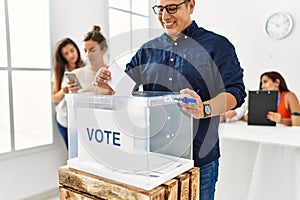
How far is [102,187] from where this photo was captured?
0.74m

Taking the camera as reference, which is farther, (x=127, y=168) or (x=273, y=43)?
(x=273, y=43)

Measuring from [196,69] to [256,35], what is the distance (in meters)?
2.75

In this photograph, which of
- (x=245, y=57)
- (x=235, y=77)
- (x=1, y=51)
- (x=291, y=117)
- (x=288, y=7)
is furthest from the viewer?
(x=245, y=57)

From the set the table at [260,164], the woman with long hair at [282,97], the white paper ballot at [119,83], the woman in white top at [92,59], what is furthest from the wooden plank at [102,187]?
the woman with long hair at [282,97]

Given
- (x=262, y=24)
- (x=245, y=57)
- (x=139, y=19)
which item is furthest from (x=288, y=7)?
(x=139, y=19)

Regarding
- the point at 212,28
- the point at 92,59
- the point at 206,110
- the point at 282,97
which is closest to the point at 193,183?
the point at 206,110

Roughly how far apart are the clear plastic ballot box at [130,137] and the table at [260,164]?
3.29 ft

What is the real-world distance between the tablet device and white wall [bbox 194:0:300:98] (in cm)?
122

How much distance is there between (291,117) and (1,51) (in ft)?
8.24

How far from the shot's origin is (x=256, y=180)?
1931 millimetres

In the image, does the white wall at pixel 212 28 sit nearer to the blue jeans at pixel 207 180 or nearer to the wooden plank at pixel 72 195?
the wooden plank at pixel 72 195

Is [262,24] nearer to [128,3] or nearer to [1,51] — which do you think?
[128,3]

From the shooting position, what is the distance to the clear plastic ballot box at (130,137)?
69cm

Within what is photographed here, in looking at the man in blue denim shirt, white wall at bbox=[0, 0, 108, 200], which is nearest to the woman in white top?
white wall at bbox=[0, 0, 108, 200]
